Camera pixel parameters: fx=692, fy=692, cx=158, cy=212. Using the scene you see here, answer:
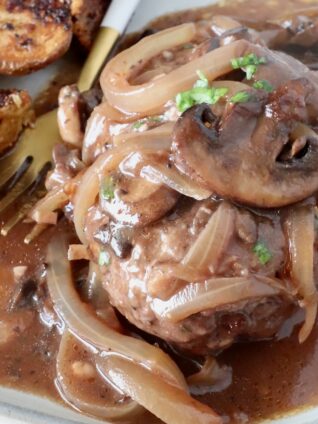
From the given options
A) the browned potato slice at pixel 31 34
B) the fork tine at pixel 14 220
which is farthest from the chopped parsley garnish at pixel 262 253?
the browned potato slice at pixel 31 34

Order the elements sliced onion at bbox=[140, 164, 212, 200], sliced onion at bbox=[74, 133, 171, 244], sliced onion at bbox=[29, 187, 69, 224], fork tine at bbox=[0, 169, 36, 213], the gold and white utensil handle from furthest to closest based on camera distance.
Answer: the gold and white utensil handle
fork tine at bbox=[0, 169, 36, 213]
sliced onion at bbox=[29, 187, 69, 224]
sliced onion at bbox=[74, 133, 171, 244]
sliced onion at bbox=[140, 164, 212, 200]

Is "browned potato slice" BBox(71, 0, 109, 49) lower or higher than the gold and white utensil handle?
higher

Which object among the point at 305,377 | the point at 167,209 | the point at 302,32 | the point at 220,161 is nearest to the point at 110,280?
the point at 167,209

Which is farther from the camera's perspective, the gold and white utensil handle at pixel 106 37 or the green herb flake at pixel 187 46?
the gold and white utensil handle at pixel 106 37

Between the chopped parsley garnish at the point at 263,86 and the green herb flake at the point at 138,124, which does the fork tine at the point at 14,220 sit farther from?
the chopped parsley garnish at the point at 263,86

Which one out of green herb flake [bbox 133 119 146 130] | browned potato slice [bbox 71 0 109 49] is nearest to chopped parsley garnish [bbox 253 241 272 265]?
green herb flake [bbox 133 119 146 130]

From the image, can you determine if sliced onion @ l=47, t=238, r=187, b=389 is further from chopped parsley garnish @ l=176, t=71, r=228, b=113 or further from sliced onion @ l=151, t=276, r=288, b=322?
chopped parsley garnish @ l=176, t=71, r=228, b=113

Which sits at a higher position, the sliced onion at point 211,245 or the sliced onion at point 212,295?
the sliced onion at point 211,245
